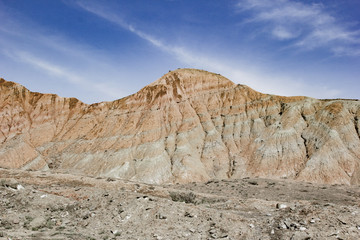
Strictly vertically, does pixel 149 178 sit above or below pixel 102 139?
below

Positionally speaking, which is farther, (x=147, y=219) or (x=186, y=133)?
(x=186, y=133)

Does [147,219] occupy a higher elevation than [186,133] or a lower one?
lower

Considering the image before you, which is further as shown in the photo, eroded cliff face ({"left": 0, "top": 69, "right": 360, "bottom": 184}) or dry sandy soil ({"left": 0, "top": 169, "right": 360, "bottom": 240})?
eroded cliff face ({"left": 0, "top": 69, "right": 360, "bottom": 184})

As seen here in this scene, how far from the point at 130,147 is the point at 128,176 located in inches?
329

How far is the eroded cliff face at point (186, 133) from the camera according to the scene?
48969 mm

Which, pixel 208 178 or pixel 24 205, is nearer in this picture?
pixel 24 205

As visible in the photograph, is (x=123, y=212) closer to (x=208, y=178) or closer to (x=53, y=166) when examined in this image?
(x=208, y=178)

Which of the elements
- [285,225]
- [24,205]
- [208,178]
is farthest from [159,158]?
[285,225]

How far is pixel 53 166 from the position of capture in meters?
58.3

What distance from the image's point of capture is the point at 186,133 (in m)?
59.3

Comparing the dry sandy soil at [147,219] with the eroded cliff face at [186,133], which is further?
the eroded cliff face at [186,133]

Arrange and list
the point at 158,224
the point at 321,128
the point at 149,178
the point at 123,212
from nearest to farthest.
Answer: the point at 158,224, the point at 123,212, the point at 149,178, the point at 321,128

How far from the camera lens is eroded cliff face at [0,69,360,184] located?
4897 centimetres

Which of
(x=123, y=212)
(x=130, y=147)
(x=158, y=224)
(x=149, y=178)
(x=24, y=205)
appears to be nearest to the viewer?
(x=158, y=224)
